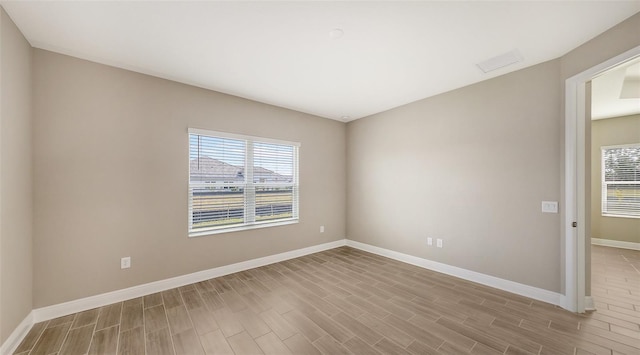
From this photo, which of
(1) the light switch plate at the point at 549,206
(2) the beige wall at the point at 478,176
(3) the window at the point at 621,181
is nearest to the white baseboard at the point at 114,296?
(2) the beige wall at the point at 478,176

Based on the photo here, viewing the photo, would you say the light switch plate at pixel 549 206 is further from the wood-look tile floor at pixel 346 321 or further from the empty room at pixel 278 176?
the wood-look tile floor at pixel 346 321

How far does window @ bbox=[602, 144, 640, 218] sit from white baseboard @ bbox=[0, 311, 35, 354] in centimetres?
918

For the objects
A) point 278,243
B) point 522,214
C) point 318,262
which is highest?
point 522,214

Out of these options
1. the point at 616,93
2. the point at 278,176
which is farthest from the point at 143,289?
the point at 616,93

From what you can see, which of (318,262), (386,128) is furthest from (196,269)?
(386,128)

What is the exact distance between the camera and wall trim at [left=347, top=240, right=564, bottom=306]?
2631mm

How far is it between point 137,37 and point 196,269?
2816mm

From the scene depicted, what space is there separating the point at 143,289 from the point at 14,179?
165cm

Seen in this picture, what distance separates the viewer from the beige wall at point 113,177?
7.88 feet

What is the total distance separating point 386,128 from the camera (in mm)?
4445

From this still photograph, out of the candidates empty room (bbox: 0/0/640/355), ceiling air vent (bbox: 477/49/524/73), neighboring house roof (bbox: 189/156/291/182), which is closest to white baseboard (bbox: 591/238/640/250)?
empty room (bbox: 0/0/640/355)

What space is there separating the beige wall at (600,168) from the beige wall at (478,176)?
4160 millimetres

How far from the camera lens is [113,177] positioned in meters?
2.71

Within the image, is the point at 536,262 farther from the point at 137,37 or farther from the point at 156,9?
the point at 137,37
